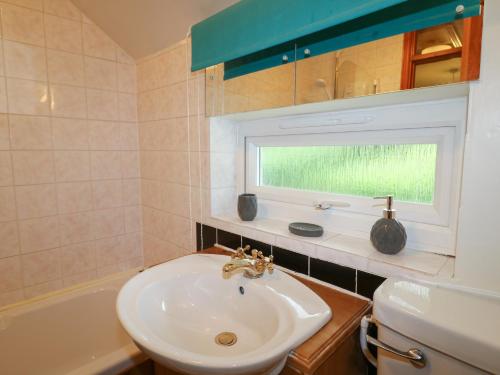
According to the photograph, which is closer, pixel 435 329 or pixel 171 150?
pixel 435 329

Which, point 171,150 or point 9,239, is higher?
point 171,150

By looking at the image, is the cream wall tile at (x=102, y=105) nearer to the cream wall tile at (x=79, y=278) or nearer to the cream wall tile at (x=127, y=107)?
the cream wall tile at (x=127, y=107)

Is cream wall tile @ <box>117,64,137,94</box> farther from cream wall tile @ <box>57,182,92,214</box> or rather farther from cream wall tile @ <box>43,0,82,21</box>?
cream wall tile @ <box>57,182,92,214</box>

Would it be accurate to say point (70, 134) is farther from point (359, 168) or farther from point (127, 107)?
point (359, 168)

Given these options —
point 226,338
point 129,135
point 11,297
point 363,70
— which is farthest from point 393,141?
point 11,297

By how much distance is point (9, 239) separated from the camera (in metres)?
1.46

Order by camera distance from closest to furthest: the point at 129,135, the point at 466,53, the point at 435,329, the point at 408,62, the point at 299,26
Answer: the point at 435,329 < the point at 466,53 < the point at 408,62 < the point at 299,26 < the point at 129,135

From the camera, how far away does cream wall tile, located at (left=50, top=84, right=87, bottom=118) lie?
153 cm

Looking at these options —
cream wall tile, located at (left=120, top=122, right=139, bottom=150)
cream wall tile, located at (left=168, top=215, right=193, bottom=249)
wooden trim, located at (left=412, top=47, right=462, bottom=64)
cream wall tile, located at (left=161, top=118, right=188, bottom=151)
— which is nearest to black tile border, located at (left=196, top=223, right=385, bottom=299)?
cream wall tile, located at (left=168, top=215, right=193, bottom=249)

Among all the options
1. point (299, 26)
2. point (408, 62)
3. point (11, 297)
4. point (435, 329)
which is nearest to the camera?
point (435, 329)

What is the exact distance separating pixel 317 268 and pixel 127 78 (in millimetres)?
1593

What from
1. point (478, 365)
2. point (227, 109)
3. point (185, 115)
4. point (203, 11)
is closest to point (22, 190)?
point (185, 115)

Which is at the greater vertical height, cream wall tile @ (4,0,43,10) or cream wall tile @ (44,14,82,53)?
cream wall tile @ (4,0,43,10)

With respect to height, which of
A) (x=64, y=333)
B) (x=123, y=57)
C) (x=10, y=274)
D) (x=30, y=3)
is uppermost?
(x=30, y=3)
